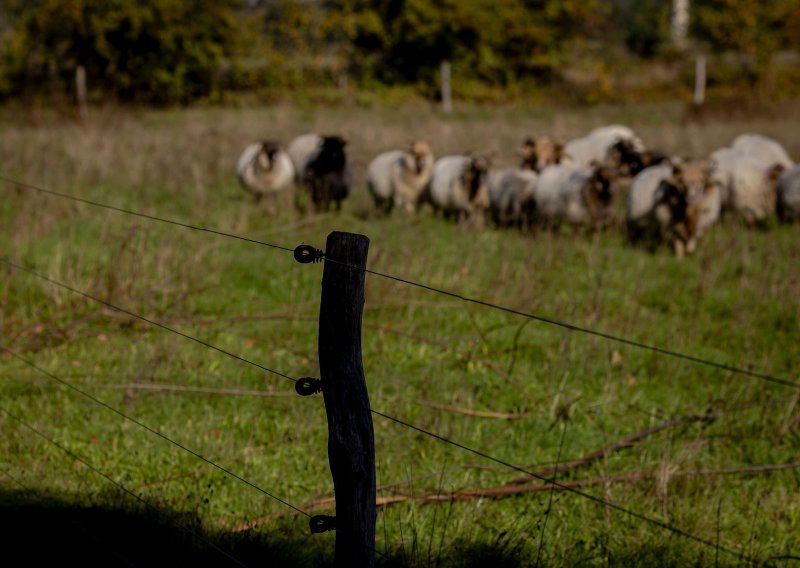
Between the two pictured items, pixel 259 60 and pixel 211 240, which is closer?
pixel 211 240

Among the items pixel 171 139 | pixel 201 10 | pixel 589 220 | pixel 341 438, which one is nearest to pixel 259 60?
pixel 201 10

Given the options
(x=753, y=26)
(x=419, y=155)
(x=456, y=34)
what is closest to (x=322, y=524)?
(x=419, y=155)

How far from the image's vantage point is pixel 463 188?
1257cm

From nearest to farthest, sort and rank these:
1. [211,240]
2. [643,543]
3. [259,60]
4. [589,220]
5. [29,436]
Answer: [643,543] → [29,436] → [211,240] → [589,220] → [259,60]

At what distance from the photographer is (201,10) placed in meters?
34.9

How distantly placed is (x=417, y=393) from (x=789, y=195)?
8.57m

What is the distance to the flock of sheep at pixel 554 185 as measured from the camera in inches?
437

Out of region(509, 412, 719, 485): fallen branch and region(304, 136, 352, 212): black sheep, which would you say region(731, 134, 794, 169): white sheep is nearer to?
region(304, 136, 352, 212): black sheep

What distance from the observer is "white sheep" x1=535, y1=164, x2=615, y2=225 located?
456 inches

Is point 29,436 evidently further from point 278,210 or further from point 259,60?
point 259,60

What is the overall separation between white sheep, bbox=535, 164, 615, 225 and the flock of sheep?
0.01 m

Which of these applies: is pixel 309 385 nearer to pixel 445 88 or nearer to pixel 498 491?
pixel 498 491

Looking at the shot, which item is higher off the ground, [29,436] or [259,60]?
[259,60]

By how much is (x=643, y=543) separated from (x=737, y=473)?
139 centimetres
